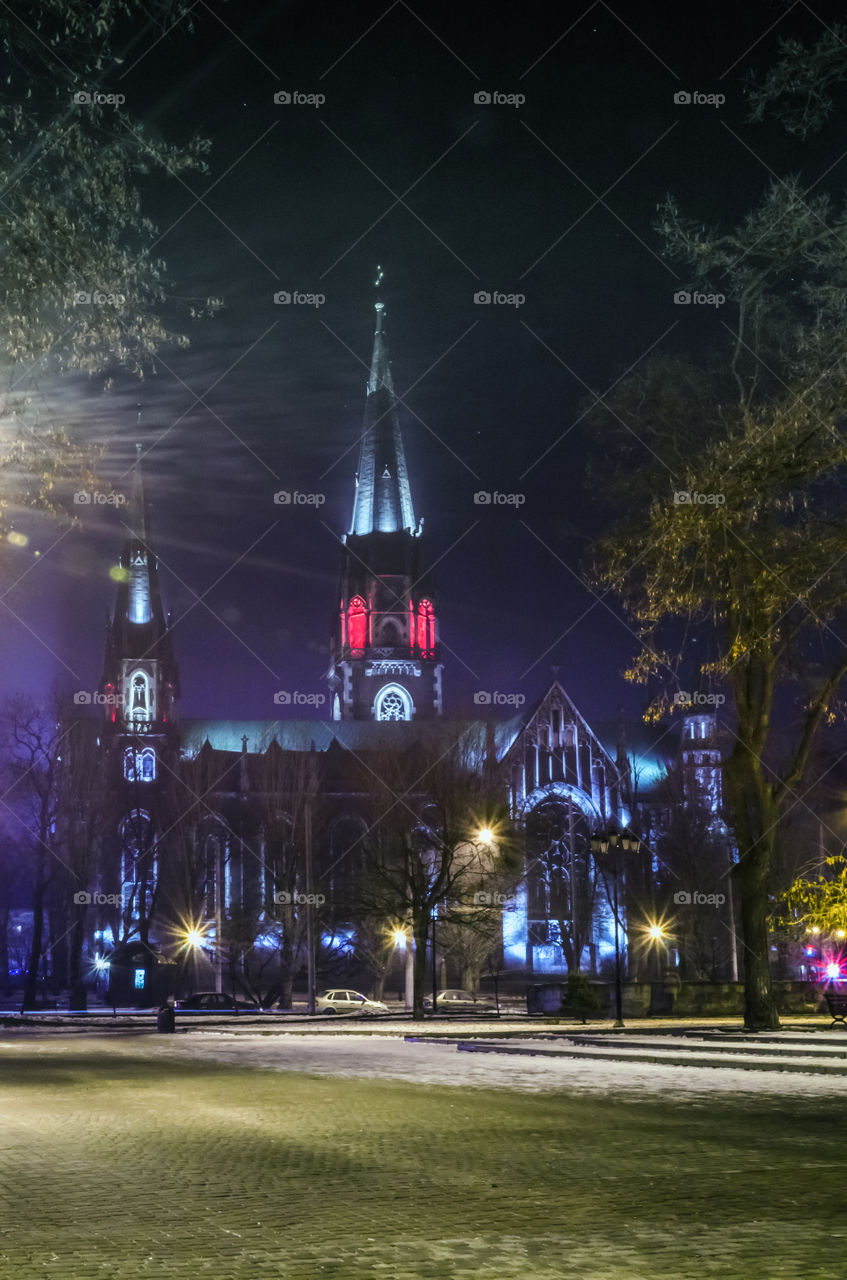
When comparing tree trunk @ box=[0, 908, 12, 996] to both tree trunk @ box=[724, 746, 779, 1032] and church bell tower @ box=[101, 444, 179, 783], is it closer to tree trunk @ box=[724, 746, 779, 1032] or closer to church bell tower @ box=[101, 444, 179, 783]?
church bell tower @ box=[101, 444, 179, 783]

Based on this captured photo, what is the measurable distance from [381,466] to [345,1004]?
69.0 metres

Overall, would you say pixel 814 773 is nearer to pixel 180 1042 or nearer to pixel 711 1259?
pixel 180 1042

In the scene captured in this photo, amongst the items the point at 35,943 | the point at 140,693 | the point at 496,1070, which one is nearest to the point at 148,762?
the point at 140,693

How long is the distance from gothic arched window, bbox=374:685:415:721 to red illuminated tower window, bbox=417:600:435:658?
393 cm

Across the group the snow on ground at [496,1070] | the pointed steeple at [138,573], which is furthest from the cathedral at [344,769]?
the snow on ground at [496,1070]

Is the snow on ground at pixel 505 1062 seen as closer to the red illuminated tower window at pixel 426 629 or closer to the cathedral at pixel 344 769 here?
the cathedral at pixel 344 769

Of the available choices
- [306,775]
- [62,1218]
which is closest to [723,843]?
[306,775]

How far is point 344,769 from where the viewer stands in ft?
296

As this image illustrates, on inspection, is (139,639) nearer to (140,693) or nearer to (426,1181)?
(140,693)

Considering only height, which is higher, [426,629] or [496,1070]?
[426,629]

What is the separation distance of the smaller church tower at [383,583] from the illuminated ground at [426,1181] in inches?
4007

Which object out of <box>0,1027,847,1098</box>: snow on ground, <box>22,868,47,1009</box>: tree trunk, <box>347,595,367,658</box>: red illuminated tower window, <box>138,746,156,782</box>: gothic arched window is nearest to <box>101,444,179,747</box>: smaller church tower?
<box>138,746,156,782</box>: gothic arched window

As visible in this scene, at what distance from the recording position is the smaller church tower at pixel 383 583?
118625 mm

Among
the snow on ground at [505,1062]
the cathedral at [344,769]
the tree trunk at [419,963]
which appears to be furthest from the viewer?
the cathedral at [344,769]
